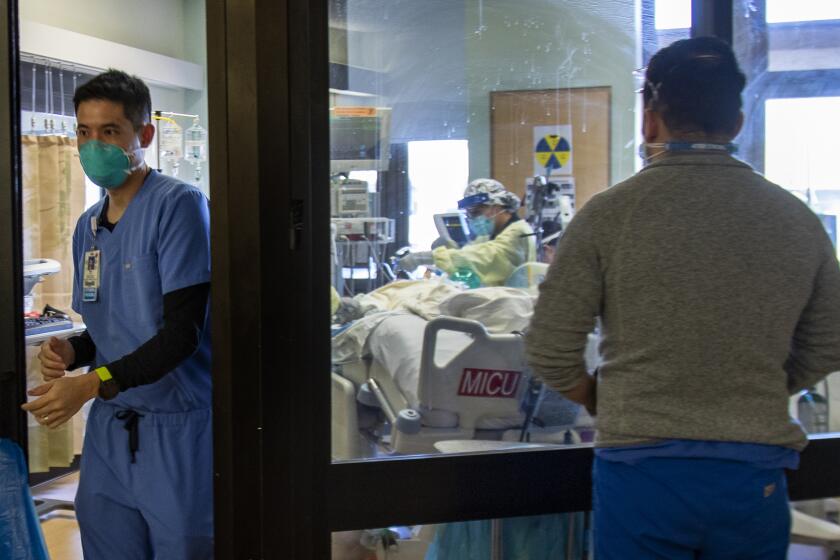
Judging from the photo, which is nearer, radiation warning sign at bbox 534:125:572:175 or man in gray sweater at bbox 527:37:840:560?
man in gray sweater at bbox 527:37:840:560

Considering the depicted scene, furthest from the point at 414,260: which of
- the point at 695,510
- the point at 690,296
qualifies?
the point at 695,510

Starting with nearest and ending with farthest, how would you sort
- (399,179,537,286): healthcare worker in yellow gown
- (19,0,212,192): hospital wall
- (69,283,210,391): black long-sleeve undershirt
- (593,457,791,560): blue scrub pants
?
(593,457,791,560): blue scrub pants
(69,283,210,391): black long-sleeve undershirt
(399,179,537,286): healthcare worker in yellow gown
(19,0,212,192): hospital wall

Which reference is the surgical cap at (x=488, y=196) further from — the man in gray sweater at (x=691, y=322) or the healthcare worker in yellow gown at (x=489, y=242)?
the man in gray sweater at (x=691, y=322)

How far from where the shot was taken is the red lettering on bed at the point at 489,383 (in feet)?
6.45

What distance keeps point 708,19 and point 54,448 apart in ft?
12.0

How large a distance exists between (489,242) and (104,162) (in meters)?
0.83

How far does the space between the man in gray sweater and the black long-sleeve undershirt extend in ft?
2.50

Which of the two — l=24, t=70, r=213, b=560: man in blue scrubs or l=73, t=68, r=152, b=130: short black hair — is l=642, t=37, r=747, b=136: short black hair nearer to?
l=24, t=70, r=213, b=560: man in blue scrubs

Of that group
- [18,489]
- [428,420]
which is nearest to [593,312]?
[428,420]

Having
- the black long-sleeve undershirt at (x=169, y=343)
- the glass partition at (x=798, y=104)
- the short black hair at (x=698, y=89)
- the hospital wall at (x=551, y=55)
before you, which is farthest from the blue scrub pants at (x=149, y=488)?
the glass partition at (x=798, y=104)

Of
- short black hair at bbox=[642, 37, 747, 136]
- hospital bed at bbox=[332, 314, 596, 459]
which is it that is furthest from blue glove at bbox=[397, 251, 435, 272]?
short black hair at bbox=[642, 37, 747, 136]

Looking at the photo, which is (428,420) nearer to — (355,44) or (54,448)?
(355,44)

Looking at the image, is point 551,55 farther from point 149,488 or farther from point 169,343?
point 149,488

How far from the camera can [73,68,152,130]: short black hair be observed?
1.97m
